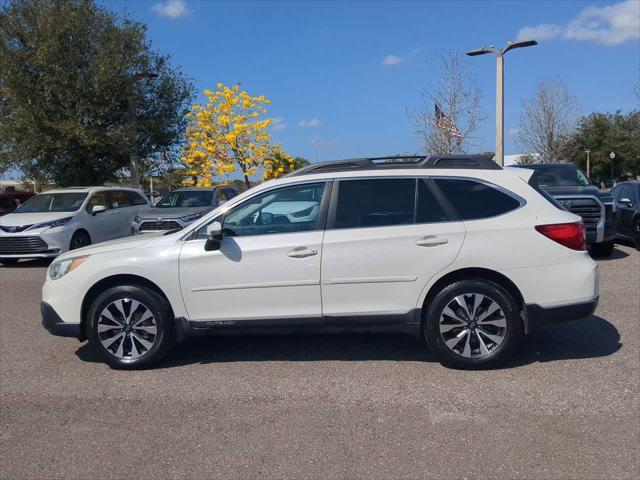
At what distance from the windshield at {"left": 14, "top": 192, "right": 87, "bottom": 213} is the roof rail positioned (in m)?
9.70

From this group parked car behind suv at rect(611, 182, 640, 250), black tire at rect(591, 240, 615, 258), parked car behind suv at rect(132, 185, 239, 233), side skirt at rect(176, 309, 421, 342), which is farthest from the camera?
parked car behind suv at rect(132, 185, 239, 233)

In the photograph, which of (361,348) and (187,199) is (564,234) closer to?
(361,348)

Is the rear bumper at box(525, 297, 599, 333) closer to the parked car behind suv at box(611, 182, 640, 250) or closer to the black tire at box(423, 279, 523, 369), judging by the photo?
the black tire at box(423, 279, 523, 369)

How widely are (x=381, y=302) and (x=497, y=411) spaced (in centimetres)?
134

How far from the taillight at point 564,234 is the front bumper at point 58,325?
428cm

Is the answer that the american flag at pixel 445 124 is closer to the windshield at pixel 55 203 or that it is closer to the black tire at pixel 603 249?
the black tire at pixel 603 249

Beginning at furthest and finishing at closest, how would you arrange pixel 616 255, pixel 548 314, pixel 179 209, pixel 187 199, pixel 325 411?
pixel 187 199
pixel 179 209
pixel 616 255
pixel 548 314
pixel 325 411

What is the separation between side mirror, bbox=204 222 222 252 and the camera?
16.8 ft

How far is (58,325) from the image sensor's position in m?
5.47

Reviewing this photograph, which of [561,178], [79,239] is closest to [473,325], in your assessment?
[561,178]

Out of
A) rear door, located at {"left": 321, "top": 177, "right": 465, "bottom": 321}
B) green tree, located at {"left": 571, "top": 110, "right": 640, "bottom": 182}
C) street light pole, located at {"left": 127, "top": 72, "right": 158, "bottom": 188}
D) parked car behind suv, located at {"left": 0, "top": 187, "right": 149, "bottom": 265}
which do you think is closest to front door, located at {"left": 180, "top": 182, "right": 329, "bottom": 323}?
rear door, located at {"left": 321, "top": 177, "right": 465, "bottom": 321}

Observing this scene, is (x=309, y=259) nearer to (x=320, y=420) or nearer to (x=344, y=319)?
(x=344, y=319)

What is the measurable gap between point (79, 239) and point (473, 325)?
35.1 feet

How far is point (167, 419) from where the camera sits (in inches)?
172
